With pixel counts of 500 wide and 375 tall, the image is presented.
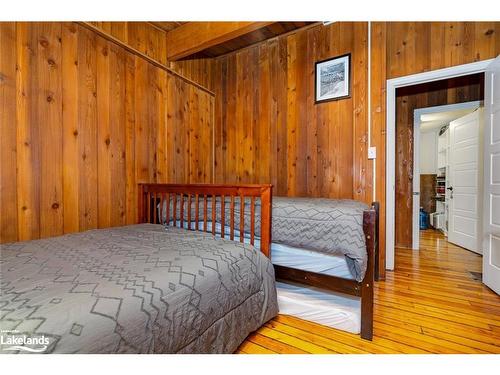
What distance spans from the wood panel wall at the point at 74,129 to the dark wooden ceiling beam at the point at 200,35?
0.90 feet

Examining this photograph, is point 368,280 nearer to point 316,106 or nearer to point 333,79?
point 316,106

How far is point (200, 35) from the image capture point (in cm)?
223

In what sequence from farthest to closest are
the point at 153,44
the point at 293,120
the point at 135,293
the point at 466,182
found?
the point at 466,182 → the point at 293,120 → the point at 153,44 → the point at 135,293

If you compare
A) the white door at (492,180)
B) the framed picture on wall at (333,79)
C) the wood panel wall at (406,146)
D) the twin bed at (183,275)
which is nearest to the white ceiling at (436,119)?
the wood panel wall at (406,146)

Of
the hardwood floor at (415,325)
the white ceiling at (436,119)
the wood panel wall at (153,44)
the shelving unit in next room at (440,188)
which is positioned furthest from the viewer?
the shelving unit in next room at (440,188)

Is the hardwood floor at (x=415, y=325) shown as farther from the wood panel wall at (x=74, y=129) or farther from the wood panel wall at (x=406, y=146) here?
the wood panel wall at (x=74, y=129)

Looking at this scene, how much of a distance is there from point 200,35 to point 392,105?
1910 millimetres

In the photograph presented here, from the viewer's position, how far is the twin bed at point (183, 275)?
0.67 m

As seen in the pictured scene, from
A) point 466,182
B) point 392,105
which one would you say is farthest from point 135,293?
point 466,182

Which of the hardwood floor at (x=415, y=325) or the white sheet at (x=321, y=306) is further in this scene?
the white sheet at (x=321, y=306)

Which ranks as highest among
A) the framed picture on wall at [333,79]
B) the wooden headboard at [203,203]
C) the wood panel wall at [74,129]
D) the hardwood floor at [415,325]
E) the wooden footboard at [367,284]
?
the framed picture on wall at [333,79]

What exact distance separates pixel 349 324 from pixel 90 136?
7.18ft
